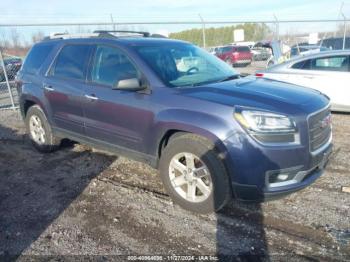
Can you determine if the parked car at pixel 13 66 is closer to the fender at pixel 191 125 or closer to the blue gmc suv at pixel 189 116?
the blue gmc suv at pixel 189 116

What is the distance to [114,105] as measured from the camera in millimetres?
4270

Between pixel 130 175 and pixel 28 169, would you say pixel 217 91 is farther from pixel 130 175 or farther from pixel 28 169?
pixel 28 169

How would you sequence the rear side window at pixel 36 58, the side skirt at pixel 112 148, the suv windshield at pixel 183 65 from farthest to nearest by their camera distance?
the rear side window at pixel 36 58 < the side skirt at pixel 112 148 < the suv windshield at pixel 183 65

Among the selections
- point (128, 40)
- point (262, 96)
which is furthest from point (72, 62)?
point (262, 96)

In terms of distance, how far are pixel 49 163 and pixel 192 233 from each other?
3094 millimetres

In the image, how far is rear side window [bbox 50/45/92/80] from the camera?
474cm

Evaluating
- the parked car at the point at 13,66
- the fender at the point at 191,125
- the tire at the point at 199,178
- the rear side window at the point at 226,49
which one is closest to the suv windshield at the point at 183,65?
the fender at the point at 191,125

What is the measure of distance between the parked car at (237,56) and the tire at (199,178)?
73.9 ft

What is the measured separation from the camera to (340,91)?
7297 mm

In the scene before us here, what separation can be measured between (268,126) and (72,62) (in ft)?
10.1

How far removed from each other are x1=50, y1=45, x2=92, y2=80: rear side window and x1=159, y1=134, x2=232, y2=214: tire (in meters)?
1.80

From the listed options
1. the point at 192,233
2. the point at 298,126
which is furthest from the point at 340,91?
the point at 192,233

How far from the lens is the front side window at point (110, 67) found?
167 inches

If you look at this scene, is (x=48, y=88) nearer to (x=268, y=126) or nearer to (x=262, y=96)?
(x=262, y=96)
